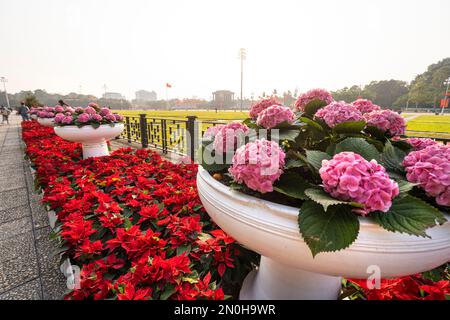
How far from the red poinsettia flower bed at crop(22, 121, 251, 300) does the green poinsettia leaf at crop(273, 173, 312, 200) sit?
0.66 meters

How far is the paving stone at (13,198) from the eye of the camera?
3.05m

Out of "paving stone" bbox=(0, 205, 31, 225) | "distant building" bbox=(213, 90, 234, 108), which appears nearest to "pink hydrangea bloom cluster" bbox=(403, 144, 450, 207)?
"paving stone" bbox=(0, 205, 31, 225)

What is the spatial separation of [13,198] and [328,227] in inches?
165

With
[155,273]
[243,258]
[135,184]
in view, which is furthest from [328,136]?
[135,184]

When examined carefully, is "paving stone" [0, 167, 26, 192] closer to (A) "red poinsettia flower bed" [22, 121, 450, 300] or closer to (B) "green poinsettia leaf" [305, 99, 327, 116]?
(A) "red poinsettia flower bed" [22, 121, 450, 300]

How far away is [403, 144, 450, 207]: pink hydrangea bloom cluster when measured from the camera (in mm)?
765

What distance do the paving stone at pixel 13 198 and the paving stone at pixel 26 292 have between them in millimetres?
1890

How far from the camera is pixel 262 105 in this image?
60.2 inches

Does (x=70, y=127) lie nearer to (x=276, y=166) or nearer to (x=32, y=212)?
(x=32, y=212)

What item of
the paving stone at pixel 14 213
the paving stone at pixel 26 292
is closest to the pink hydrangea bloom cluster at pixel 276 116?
the paving stone at pixel 26 292

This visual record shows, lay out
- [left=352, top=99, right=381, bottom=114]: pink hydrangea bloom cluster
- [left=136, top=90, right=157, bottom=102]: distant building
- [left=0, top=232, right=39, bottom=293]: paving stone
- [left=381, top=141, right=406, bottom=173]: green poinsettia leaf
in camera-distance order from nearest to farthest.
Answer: [left=381, top=141, right=406, bottom=173]: green poinsettia leaf < [left=352, top=99, right=381, bottom=114]: pink hydrangea bloom cluster < [left=0, top=232, right=39, bottom=293]: paving stone < [left=136, top=90, right=157, bottom=102]: distant building
